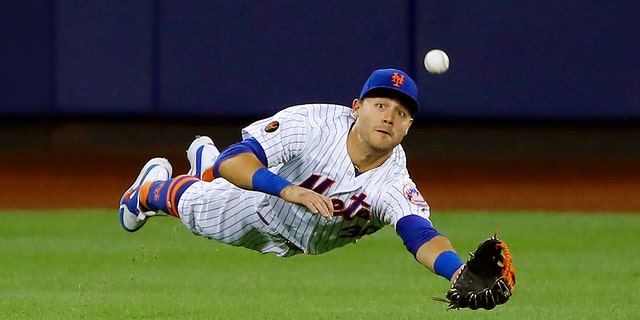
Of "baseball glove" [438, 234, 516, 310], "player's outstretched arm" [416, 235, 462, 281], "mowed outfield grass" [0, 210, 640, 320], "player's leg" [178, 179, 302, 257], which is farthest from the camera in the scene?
"mowed outfield grass" [0, 210, 640, 320]

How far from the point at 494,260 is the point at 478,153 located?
36.6 feet

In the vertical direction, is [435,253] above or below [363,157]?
below

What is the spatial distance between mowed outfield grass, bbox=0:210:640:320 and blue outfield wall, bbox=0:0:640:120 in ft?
10.4

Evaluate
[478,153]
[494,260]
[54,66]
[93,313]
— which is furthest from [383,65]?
[494,260]

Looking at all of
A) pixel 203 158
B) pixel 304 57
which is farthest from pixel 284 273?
pixel 304 57

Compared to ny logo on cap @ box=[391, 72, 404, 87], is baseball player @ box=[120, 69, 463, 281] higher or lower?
lower

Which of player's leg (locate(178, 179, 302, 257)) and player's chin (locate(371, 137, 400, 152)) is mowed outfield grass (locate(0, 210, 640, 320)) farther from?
player's chin (locate(371, 137, 400, 152))

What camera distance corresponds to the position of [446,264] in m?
4.70

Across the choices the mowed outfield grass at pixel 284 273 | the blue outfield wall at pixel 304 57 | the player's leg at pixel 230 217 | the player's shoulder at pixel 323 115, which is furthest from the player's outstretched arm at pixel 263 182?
the blue outfield wall at pixel 304 57

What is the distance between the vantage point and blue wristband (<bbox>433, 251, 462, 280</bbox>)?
466 centimetres

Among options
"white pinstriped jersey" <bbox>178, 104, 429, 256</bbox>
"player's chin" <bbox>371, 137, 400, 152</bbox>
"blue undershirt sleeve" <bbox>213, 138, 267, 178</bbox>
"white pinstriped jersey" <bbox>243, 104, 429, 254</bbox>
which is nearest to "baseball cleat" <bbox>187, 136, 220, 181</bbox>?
"white pinstriped jersey" <bbox>178, 104, 429, 256</bbox>

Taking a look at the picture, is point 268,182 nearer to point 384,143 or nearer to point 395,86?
point 384,143

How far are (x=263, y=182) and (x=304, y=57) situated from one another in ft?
32.1

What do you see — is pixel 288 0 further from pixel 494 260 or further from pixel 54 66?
pixel 494 260
